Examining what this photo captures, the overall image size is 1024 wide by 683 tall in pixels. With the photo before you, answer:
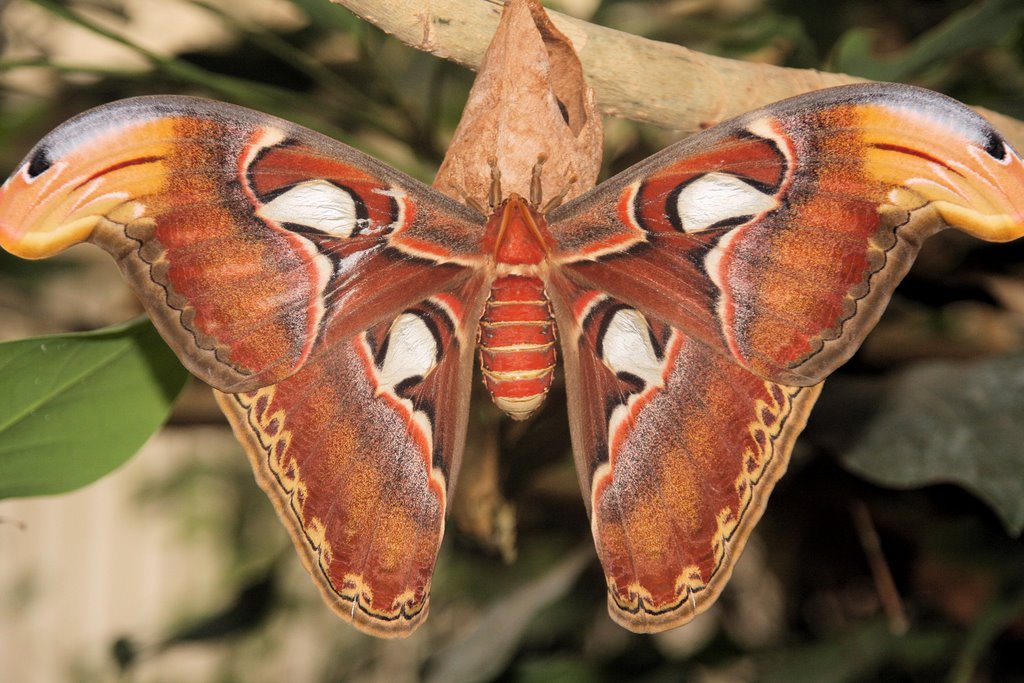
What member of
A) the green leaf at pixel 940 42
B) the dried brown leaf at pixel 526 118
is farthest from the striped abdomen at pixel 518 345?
the green leaf at pixel 940 42

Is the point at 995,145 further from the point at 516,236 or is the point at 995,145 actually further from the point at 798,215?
the point at 516,236

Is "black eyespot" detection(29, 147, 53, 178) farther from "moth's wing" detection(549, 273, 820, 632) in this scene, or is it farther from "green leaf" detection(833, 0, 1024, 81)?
"green leaf" detection(833, 0, 1024, 81)

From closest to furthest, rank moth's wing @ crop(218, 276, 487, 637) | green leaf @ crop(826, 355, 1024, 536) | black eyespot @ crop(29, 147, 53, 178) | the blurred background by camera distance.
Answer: black eyespot @ crop(29, 147, 53, 178) → moth's wing @ crop(218, 276, 487, 637) → green leaf @ crop(826, 355, 1024, 536) → the blurred background

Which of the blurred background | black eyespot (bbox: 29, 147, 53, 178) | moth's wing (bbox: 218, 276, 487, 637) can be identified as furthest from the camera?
the blurred background

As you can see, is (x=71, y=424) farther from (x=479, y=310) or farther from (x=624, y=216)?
(x=624, y=216)

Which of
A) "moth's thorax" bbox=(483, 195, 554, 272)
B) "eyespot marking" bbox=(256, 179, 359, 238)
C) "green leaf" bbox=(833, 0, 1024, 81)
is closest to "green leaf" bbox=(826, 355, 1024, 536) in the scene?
"green leaf" bbox=(833, 0, 1024, 81)

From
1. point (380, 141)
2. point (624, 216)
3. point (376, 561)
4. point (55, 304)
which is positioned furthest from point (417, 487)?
point (55, 304)
